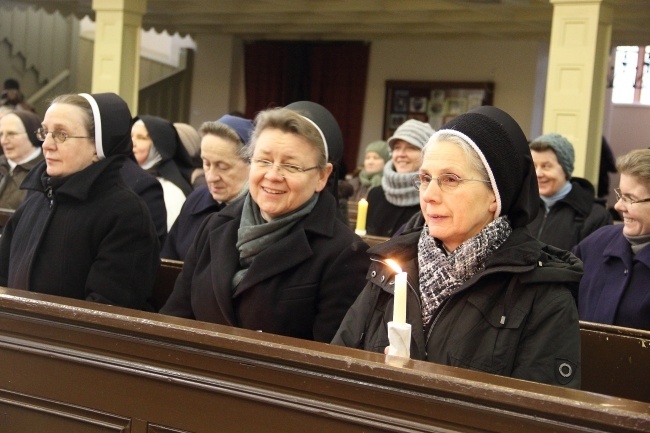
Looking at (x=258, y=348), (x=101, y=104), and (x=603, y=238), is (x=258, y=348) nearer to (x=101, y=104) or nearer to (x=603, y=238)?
(x=101, y=104)

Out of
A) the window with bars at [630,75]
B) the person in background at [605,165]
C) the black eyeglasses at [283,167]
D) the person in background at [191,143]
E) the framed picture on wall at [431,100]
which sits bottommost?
the black eyeglasses at [283,167]

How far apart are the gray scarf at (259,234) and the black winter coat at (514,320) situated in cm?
73

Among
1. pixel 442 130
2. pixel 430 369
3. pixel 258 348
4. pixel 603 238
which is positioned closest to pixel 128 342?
pixel 258 348

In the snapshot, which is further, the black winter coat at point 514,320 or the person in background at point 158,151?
the person in background at point 158,151

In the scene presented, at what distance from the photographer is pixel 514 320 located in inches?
91.6

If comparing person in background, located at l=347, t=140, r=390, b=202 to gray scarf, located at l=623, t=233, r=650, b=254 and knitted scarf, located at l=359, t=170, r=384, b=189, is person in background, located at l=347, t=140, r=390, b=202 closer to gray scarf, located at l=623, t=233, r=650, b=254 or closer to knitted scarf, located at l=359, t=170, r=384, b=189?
knitted scarf, located at l=359, t=170, r=384, b=189

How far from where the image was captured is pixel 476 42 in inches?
602

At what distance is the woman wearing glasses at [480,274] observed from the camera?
91.5 inches

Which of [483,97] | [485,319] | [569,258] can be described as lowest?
[485,319]

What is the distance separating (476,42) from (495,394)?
13946 millimetres

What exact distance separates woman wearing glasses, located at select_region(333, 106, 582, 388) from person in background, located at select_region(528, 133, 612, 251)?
9.82 ft

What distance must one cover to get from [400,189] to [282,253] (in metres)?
3.02

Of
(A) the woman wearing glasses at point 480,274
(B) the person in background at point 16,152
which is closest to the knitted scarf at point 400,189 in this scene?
(B) the person in background at point 16,152

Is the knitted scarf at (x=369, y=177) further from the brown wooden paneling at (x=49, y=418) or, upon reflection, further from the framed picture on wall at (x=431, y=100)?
the brown wooden paneling at (x=49, y=418)
